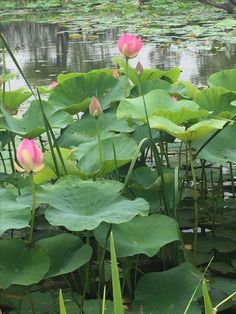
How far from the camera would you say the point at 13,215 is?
1014 millimetres

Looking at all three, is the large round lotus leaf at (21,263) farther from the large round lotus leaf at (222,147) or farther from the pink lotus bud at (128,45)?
the pink lotus bud at (128,45)

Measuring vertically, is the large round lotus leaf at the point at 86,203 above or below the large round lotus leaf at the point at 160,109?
below

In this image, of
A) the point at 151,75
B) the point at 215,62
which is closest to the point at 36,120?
the point at 151,75

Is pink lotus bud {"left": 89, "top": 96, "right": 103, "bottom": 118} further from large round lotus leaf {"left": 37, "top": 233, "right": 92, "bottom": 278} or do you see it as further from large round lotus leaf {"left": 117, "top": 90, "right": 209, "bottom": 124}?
large round lotus leaf {"left": 37, "top": 233, "right": 92, "bottom": 278}

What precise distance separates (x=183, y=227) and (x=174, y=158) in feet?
1.73

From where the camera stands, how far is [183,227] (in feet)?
5.05

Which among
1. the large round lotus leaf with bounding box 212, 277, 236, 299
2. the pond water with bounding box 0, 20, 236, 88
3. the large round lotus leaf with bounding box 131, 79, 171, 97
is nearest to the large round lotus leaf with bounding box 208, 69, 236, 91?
the large round lotus leaf with bounding box 131, 79, 171, 97

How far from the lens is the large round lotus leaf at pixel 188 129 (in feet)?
3.72

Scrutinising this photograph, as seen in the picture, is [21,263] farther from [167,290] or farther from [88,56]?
[88,56]

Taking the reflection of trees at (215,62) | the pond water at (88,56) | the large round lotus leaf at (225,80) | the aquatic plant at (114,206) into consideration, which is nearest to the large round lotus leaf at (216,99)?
the aquatic plant at (114,206)

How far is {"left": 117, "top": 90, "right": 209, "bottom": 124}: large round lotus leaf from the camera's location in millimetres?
1211

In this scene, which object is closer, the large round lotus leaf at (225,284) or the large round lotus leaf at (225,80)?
the large round lotus leaf at (225,284)

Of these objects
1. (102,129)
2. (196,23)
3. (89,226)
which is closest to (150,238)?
(89,226)

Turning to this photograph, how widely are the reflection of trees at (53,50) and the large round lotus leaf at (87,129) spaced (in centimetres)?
218
